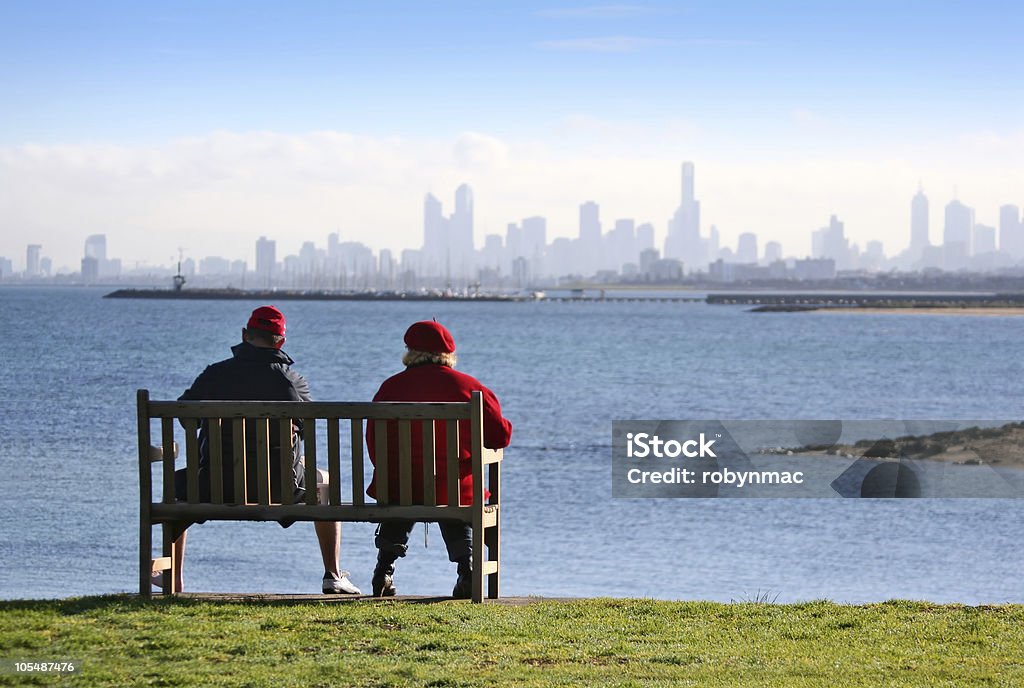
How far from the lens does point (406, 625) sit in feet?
22.7

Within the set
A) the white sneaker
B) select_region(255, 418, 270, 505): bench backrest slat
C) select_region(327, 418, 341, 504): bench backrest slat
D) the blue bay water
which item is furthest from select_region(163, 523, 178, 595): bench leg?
the blue bay water

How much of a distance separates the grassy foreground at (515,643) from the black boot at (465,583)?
0.28 m

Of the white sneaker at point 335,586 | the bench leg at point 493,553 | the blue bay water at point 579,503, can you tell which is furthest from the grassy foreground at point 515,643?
the blue bay water at point 579,503

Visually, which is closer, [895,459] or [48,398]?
[895,459]

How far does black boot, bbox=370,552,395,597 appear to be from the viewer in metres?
7.91

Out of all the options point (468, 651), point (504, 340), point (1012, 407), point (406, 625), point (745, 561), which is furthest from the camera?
point (504, 340)

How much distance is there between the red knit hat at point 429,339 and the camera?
7945 mm

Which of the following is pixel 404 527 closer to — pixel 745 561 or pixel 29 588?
pixel 29 588

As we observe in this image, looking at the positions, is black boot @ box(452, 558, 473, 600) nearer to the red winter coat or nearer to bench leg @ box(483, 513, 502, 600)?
bench leg @ box(483, 513, 502, 600)

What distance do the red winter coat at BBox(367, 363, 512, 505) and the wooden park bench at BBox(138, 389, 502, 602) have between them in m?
0.04

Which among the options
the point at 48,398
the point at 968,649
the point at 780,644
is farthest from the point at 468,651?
the point at 48,398

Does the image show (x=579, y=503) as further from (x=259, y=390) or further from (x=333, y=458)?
(x=333, y=458)

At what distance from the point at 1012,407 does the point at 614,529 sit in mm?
34937

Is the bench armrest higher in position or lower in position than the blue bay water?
higher
